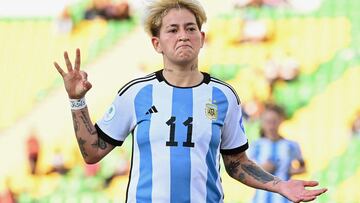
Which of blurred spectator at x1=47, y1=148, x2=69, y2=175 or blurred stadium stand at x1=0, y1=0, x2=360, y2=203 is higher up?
blurred stadium stand at x1=0, y1=0, x2=360, y2=203

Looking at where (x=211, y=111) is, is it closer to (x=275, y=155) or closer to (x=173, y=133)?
(x=173, y=133)

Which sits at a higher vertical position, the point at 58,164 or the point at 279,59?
the point at 279,59

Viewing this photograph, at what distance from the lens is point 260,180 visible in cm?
388

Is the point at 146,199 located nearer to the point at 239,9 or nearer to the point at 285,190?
the point at 285,190

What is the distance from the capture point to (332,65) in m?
13.0

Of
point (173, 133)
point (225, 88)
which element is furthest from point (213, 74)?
point (173, 133)

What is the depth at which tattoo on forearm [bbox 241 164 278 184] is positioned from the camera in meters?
3.87

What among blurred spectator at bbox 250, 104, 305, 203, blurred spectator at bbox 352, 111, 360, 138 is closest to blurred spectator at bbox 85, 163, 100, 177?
blurred spectator at bbox 352, 111, 360, 138

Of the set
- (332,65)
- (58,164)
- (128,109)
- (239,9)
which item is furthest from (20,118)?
(128,109)

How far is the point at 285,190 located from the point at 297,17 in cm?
1028

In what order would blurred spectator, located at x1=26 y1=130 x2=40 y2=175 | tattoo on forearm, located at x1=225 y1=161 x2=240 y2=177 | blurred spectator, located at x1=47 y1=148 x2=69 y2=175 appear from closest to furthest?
tattoo on forearm, located at x1=225 y1=161 x2=240 y2=177
blurred spectator, located at x1=47 y1=148 x2=69 y2=175
blurred spectator, located at x1=26 y1=130 x2=40 y2=175

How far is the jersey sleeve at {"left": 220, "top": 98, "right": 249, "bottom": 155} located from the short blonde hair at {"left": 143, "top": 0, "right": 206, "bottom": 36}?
1.29ft

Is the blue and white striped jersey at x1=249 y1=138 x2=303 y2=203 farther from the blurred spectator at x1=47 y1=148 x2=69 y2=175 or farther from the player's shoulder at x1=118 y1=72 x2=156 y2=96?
the blurred spectator at x1=47 y1=148 x2=69 y2=175

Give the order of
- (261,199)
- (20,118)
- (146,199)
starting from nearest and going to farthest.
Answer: (146,199), (261,199), (20,118)
